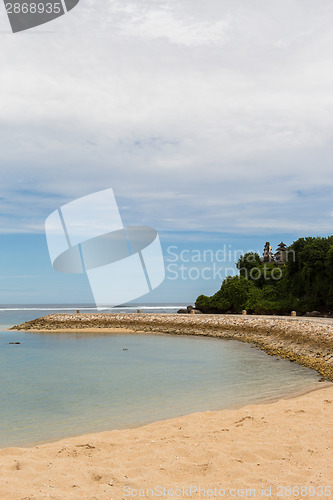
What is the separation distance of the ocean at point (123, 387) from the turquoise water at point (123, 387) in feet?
0.07

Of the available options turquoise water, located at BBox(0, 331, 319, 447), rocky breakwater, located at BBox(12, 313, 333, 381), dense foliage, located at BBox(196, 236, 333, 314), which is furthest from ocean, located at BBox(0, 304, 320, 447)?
dense foliage, located at BBox(196, 236, 333, 314)

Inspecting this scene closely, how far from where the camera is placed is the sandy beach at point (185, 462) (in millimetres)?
4332

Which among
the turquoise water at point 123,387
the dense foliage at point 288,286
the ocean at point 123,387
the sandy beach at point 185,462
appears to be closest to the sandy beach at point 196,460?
the sandy beach at point 185,462

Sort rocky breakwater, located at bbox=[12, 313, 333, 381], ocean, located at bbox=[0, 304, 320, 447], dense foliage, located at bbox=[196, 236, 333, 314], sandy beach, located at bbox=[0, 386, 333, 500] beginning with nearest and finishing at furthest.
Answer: sandy beach, located at bbox=[0, 386, 333, 500] < ocean, located at bbox=[0, 304, 320, 447] < rocky breakwater, located at bbox=[12, 313, 333, 381] < dense foliage, located at bbox=[196, 236, 333, 314]

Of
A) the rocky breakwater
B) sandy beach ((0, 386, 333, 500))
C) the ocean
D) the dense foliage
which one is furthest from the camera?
the dense foliage

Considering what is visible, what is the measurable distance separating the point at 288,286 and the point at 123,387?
36296 mm

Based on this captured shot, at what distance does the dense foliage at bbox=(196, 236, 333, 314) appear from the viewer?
130 feet

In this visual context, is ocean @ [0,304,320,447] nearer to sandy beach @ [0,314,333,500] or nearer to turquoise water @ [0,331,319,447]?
turquoise water @ [0,331,319,447]

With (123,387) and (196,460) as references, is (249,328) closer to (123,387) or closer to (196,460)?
(123,387)

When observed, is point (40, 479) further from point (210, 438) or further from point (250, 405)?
point (250, 405)

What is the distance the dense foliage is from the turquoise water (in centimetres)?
2191

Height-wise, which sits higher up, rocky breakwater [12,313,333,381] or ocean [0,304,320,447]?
ocean [0,304,320,447]

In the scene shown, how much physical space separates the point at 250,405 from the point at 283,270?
42034 millimetres

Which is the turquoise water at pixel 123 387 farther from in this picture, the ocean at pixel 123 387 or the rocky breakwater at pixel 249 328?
the rocky breakwater at pixel 249 328
